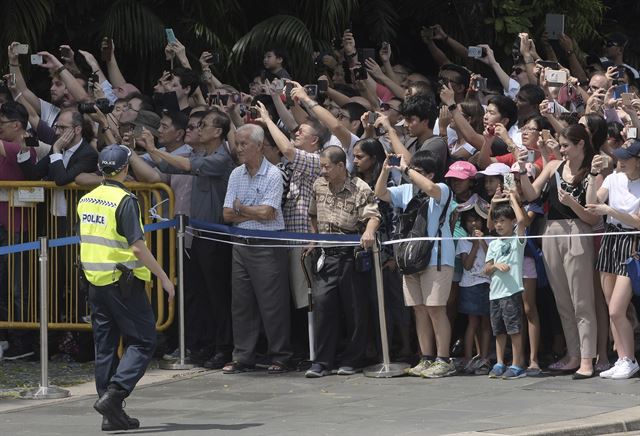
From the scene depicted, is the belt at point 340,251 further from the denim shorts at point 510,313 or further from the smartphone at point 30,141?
the smartphone at point 30,141

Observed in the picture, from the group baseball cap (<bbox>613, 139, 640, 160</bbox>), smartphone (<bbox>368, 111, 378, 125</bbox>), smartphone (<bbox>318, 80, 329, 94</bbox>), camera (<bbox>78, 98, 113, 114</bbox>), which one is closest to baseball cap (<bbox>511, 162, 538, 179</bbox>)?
baseball cap (<bbox>613, 139, 640, 160</bbox>)

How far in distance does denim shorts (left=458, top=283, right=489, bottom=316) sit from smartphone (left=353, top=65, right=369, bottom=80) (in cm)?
377

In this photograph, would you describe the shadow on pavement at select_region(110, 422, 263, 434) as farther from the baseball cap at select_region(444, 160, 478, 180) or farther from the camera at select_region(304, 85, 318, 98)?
the camera at select_region(304, 85, 318, 98)

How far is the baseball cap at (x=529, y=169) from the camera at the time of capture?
12.6 m

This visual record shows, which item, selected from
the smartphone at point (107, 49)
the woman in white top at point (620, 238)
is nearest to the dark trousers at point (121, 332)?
the woman in white top at point (620, 238)

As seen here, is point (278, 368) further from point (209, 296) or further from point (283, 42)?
point (283, 42)

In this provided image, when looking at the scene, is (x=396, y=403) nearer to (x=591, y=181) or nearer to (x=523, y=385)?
(x=523, y=385)

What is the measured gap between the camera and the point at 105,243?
35.4 feet

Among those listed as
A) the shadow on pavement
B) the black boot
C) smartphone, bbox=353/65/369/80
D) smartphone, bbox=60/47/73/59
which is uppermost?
smartphone, bbox=60/47/73/59

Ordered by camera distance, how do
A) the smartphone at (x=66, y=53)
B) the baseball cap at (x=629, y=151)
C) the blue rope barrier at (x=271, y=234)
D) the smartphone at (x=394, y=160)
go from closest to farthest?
the baseball cap at (x=629, y=151) < the smartphone at (x=394, y=160) < the blue rope barrier at (x=271, y=234) < the smartphone at (x=66, y=53)

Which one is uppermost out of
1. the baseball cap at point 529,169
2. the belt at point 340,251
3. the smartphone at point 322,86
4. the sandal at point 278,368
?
the smartphone at point 322,86

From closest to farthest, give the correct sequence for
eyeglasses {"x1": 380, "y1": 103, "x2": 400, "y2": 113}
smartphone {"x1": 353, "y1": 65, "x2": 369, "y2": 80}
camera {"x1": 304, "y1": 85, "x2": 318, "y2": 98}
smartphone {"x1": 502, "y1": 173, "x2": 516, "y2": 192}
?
smartphone {"x1": 502, "y1": 173, "x2": 516, "y2": 192}
camera {"x1": 304, "y1": 85, "x2": 318, "y2": 98}
eyeglasses {"x1": 380, "y1": 103, "x2": 400, "y2": 113}
smartphone {"x1": 353, "y1": 65, "x2": 369, "y2": 80}

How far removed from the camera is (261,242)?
13461 mm

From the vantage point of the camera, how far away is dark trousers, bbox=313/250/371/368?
43.2ft
